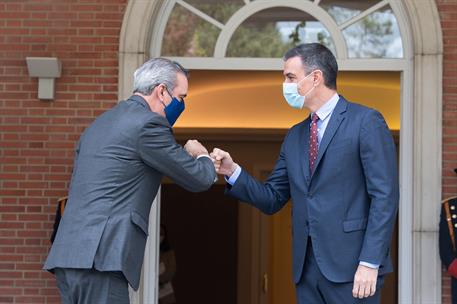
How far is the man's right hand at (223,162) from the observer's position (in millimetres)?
4434

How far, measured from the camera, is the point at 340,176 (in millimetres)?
4129

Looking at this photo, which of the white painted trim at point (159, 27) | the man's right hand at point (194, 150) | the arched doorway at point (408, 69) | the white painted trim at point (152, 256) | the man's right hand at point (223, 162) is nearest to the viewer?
the man's right hand at point (194, 150)

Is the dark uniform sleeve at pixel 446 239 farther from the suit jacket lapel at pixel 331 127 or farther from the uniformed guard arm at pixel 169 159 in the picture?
the uniformed guard arm at pixel 169 159

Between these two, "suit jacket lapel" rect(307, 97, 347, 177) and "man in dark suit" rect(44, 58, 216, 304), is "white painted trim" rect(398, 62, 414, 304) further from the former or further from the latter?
"man in dark suit" rect(44, 58, 216, 304)

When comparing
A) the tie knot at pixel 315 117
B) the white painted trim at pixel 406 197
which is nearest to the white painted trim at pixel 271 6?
the white painted trim at pixel 406 197

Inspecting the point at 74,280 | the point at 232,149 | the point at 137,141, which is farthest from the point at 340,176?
the point at 232,149

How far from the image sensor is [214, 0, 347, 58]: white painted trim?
6723mm

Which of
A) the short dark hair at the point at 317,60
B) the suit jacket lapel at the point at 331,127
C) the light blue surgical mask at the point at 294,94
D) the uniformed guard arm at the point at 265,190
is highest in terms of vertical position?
the short dark hair at the point at 317,60

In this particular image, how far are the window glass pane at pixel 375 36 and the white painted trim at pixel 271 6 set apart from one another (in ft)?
0.23

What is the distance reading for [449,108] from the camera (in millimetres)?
6430

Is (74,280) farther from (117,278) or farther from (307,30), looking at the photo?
(307,30)

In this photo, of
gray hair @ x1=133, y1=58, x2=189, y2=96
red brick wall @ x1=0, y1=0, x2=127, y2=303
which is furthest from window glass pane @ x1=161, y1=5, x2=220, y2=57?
gray hair @ x1=133, y1=58, x2=189, y2=96

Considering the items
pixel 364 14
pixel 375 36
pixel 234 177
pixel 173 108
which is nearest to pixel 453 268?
pixel 375 36

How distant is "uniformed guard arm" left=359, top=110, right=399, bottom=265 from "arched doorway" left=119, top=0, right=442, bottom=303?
2.35m
